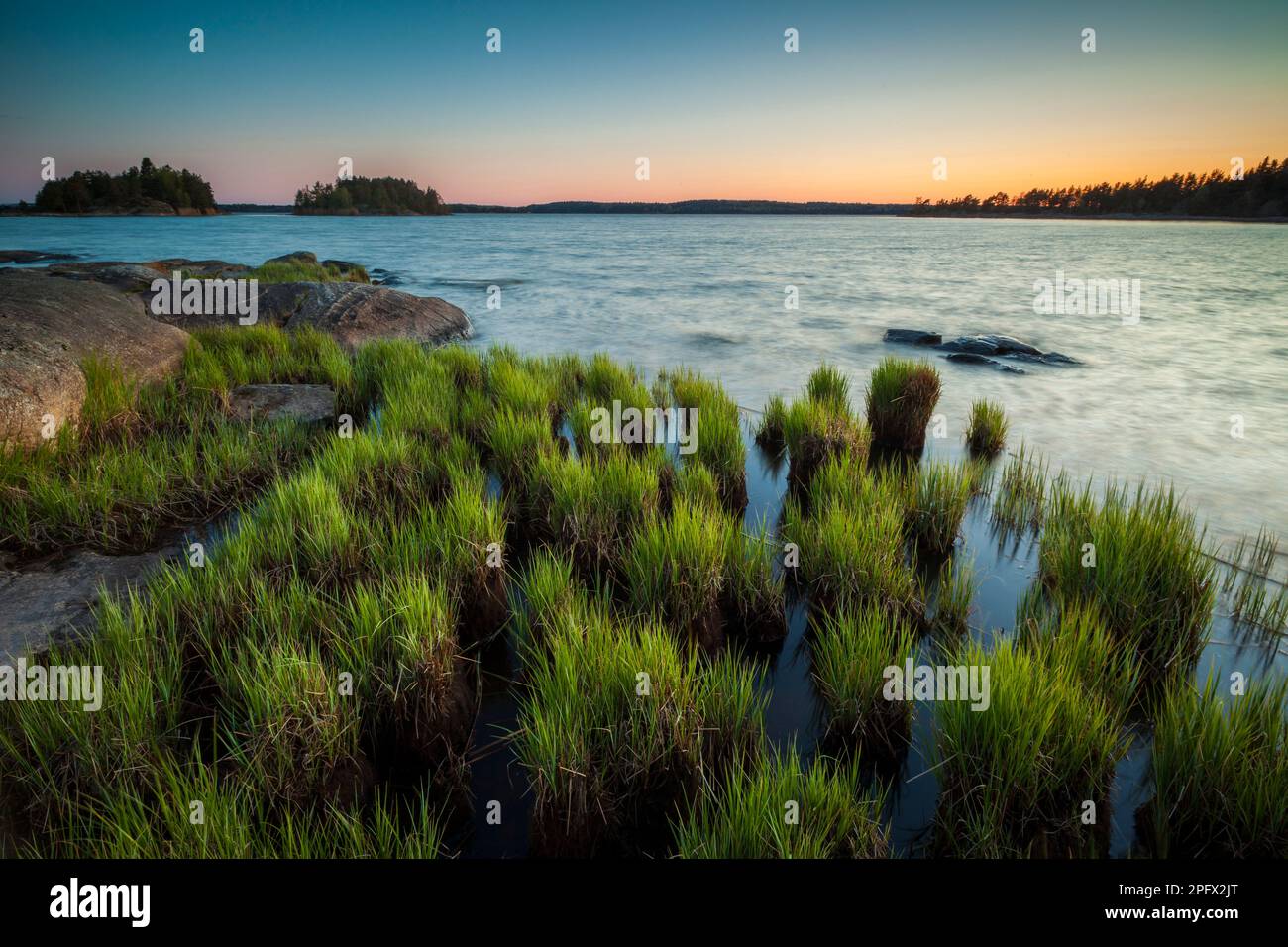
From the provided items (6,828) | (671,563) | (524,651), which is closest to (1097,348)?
(671,563)

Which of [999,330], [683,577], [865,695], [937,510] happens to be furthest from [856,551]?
[999,330]

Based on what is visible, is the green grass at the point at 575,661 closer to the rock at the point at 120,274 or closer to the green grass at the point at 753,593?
the green grass at the point at 753,593

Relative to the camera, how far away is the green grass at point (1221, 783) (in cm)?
257

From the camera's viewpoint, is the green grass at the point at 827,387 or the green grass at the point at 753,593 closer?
the green grass at the point at 753,593

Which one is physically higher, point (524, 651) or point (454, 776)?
point (524, 651)

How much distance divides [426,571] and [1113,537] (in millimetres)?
4933

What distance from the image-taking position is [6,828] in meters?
2.65

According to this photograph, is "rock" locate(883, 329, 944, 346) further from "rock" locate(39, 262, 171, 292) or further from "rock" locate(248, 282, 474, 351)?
"rock" locate(39, 262, 171, 292)

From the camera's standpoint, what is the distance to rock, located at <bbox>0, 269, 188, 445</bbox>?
620 centimetres

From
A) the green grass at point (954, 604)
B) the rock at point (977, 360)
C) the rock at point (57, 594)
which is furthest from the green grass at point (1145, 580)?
the rock at point (977, 360)

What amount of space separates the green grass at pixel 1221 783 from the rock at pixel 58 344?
29.3ft

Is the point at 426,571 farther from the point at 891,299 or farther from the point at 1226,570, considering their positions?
the point at 891,299

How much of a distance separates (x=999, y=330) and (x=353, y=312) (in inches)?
678
